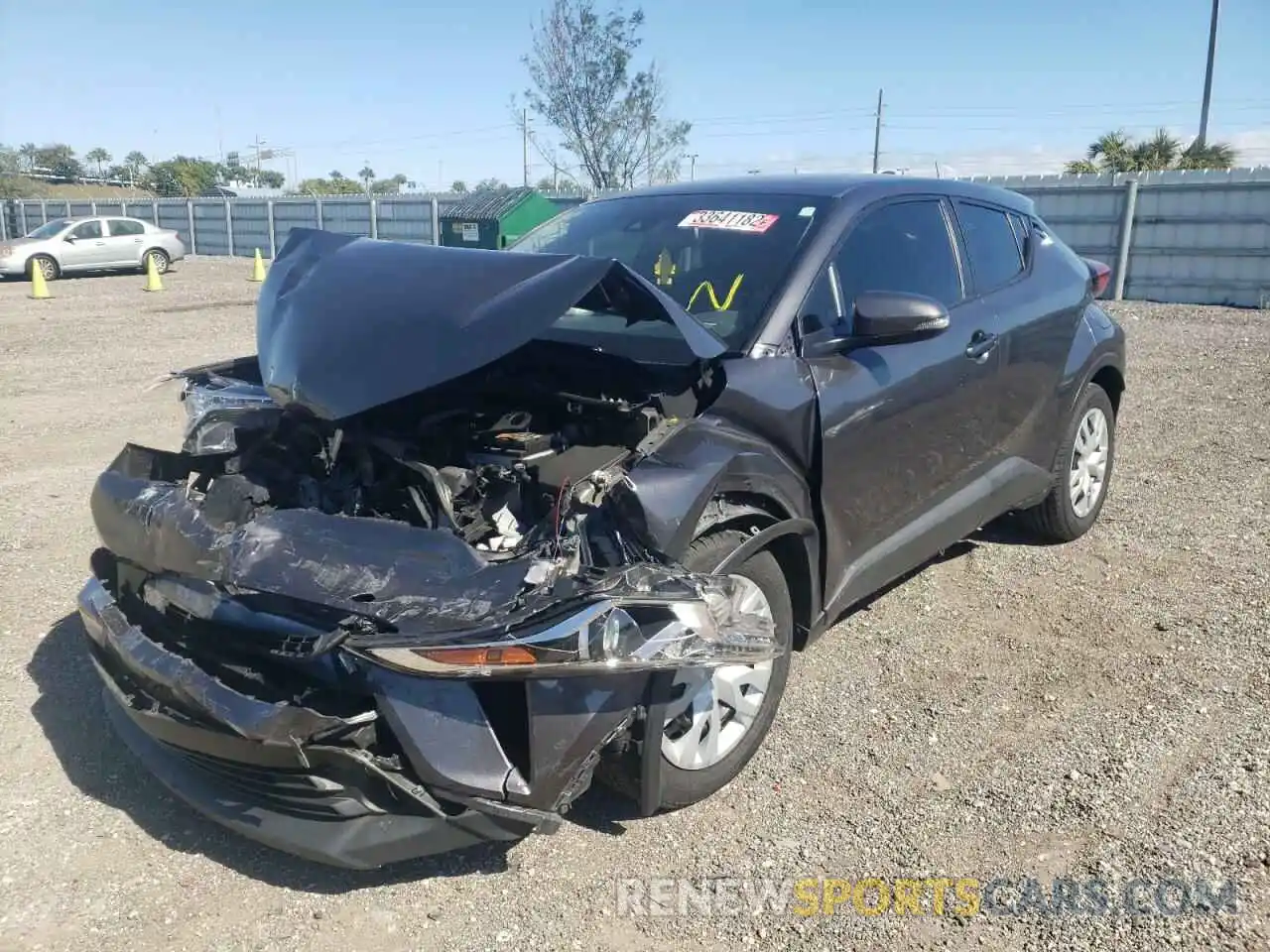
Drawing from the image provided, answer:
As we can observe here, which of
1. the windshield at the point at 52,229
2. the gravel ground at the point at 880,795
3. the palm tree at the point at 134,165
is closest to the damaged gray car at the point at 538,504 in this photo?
the gravel ground at the point at 880,795

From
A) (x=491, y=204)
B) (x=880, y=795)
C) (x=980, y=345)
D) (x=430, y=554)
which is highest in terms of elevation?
(x=491, y=204)

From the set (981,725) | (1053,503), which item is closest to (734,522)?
(981,725)

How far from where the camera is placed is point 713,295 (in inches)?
144

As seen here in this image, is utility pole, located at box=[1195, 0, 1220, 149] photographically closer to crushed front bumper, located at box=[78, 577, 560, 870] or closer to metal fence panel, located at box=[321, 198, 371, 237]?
metal fence panel, located at box=[321, 198, 371, 237]

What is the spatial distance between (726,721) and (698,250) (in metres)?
1.79

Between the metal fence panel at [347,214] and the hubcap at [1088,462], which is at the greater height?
the metal fence panel at [347,214]

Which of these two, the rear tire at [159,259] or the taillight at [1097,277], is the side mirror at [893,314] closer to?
the taillight at [1097,277]

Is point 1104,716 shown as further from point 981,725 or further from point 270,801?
point 270,801

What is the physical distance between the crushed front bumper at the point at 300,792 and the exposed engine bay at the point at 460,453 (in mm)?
588

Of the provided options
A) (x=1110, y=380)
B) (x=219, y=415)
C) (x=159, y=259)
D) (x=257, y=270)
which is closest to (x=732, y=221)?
(x=219, y=415)

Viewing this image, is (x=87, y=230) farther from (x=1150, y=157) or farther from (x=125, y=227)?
(x=1150, y=157)

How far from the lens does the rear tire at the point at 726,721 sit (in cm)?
279

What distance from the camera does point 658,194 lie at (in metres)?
4.43

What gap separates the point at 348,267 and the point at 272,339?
0.37m
